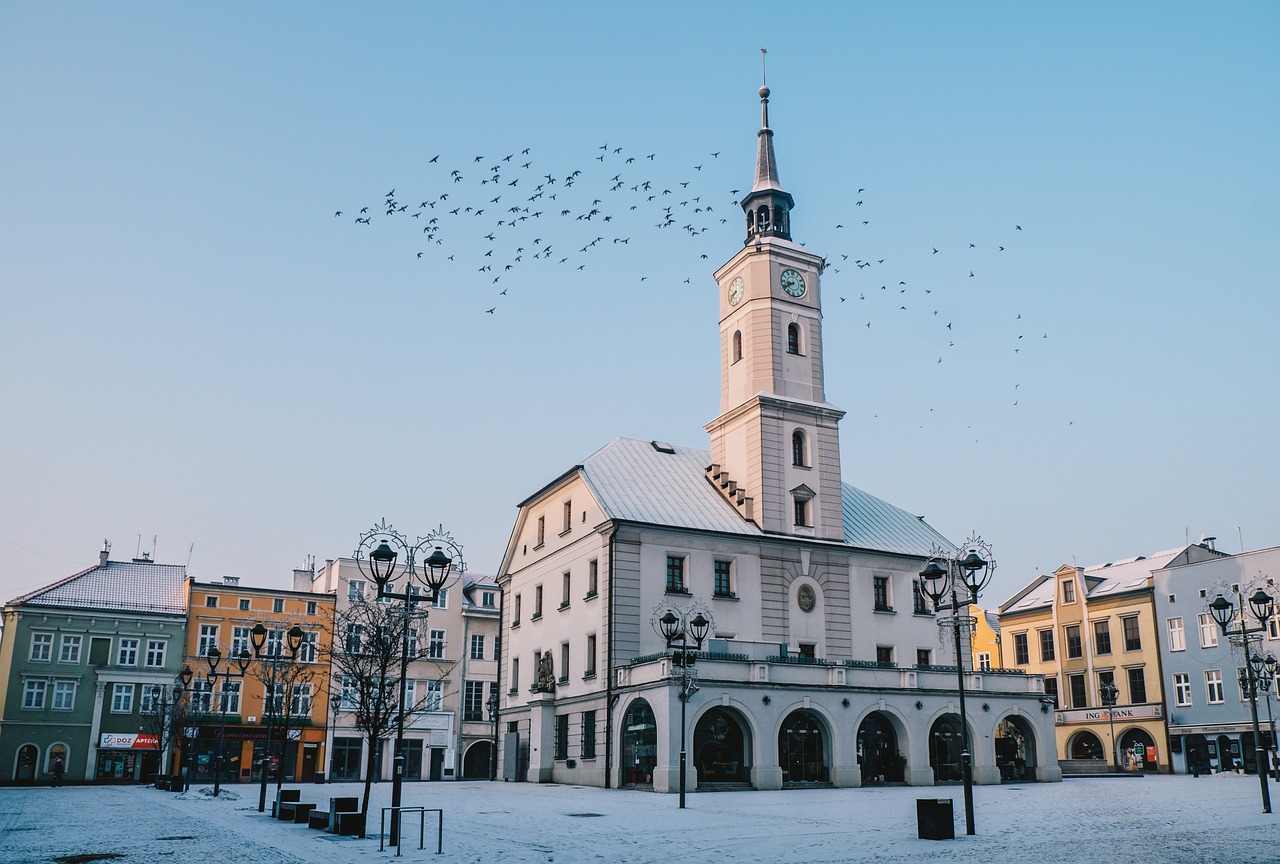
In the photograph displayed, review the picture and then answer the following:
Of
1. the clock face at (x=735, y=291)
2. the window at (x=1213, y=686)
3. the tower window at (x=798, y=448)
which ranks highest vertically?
the clock face at (x=735, y=291)

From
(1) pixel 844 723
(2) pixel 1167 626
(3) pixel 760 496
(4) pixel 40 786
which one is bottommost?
(4) pixel 40 786

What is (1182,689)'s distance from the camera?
2381 inches

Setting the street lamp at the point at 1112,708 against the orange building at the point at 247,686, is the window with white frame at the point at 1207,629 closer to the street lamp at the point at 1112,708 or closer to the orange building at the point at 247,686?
the street lamp at the point at 1112,708

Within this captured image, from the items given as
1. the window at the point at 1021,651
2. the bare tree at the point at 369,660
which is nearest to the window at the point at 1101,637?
the window at the point at 1021,651

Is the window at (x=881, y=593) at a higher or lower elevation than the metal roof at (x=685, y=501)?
lower

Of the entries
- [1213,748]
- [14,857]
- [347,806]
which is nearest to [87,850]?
[14,857]

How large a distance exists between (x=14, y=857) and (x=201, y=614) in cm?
4905

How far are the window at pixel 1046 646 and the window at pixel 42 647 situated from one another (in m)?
61.2

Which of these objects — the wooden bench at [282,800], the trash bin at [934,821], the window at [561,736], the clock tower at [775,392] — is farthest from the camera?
the clock tower at [775,392]

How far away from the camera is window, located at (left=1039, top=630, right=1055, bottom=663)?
228 feet

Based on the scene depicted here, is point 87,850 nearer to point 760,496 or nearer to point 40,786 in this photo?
point 760,496

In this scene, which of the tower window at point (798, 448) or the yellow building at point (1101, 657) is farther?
the yellow building at point (1101, 657)

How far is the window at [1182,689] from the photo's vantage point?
197 feet

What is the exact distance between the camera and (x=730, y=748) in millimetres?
38344
